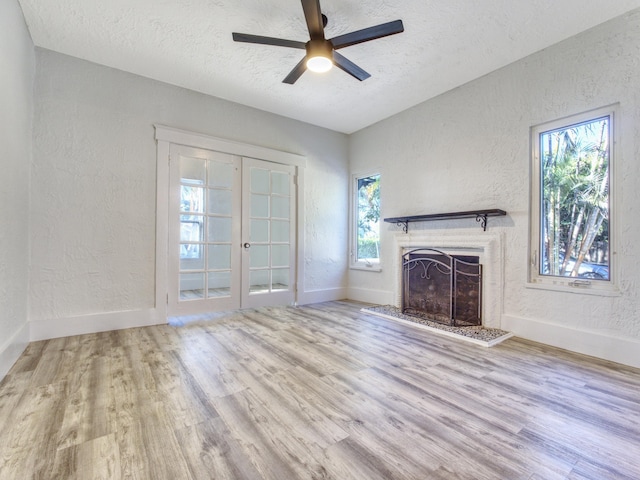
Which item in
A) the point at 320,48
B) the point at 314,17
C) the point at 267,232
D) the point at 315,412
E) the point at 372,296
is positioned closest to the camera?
the point at 315,412

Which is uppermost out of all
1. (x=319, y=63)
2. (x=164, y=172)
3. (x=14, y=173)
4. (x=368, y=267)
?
(x=319, y=63)

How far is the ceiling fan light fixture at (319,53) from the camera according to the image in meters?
2.37

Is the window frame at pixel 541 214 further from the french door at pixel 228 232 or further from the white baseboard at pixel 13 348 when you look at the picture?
the white baseboard at pixel 13 348

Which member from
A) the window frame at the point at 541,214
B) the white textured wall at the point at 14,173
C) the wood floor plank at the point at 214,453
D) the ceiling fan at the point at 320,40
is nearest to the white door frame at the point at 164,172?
the white textured wall at the point at 14,173

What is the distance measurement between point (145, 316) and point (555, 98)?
195 inches

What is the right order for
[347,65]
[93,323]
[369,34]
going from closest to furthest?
1. [369,34]
2. [347,65]
3. [93,323]

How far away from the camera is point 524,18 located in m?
2.57

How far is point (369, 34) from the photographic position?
2.27m

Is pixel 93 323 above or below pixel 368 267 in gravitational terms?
below

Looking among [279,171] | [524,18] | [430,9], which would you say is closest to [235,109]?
[279,171]

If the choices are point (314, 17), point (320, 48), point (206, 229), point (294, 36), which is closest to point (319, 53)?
point (320, 48)

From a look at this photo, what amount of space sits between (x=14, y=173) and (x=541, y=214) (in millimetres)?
4794

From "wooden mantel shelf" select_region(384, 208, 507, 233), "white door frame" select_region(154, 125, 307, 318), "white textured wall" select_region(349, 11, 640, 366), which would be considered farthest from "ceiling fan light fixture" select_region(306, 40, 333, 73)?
"wooden mantel shelf" select_region(384, 208, 507, 233)

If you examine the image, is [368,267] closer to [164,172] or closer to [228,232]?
[228,232]
